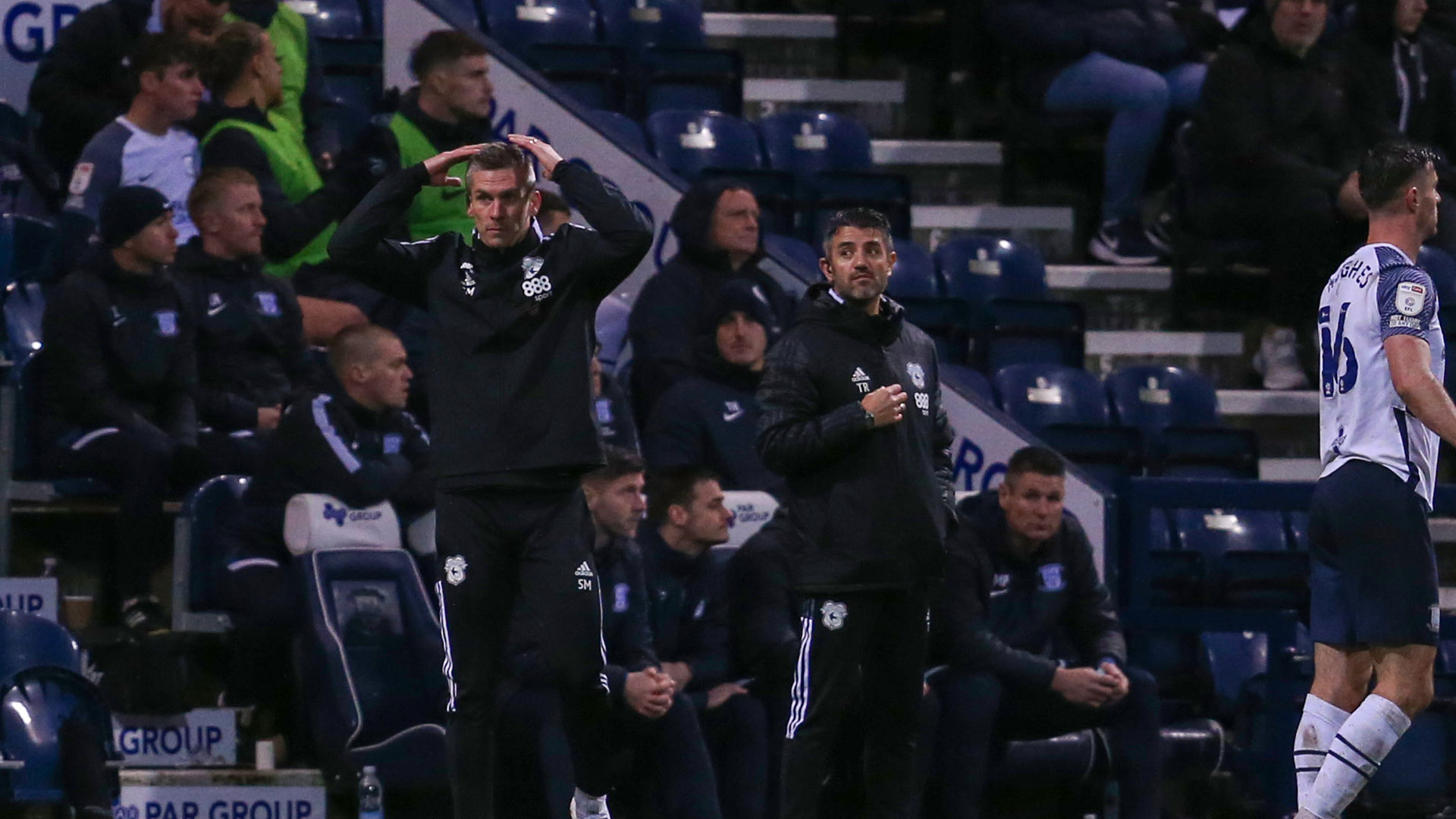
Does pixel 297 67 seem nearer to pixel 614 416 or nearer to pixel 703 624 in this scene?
pixel 614 416

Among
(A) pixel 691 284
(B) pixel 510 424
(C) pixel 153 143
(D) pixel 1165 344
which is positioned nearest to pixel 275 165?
(C) pixel 153 143

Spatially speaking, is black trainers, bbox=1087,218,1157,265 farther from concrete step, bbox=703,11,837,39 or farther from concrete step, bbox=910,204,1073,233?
concrete step, bbox=703,11,837,39

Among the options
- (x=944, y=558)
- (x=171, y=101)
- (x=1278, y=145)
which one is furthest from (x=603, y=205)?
(x=1278, y=145)

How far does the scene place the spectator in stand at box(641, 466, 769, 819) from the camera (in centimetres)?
799

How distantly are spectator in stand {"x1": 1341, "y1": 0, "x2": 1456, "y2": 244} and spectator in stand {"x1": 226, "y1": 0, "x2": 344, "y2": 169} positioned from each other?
193 inches

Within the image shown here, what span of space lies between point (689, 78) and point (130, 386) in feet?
13.2

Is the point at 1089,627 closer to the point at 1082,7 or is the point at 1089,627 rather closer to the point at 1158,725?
the point at 1158,725

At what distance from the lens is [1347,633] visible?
639 centimetres

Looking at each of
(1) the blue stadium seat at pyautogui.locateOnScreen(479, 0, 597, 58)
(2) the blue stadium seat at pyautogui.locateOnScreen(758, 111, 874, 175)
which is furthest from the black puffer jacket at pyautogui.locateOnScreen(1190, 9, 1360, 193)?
(1) the blue stadium seat at pyautogui.locateOnScreen(479, 0, 597, 58)

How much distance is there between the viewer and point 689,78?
458 inches

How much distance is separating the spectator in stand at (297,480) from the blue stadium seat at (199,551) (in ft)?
0.16

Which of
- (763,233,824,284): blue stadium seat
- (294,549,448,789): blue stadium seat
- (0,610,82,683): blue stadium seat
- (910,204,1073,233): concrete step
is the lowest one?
(294,549,448,789): blue stadium seat

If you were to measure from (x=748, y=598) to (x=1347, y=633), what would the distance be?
7.69 feet

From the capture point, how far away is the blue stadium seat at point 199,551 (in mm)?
8000
